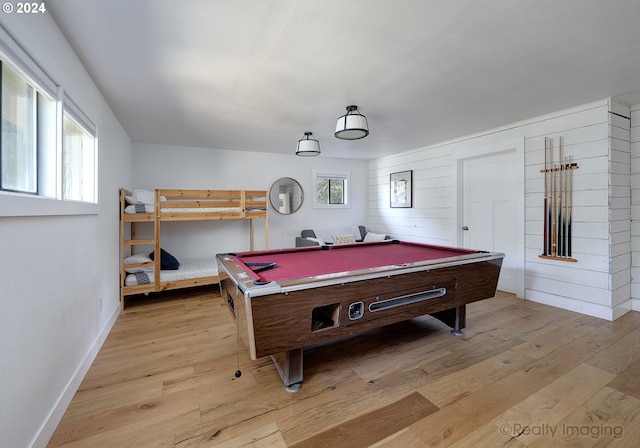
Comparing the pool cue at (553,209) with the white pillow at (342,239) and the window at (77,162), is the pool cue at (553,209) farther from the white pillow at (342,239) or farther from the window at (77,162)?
the window at (77,162)

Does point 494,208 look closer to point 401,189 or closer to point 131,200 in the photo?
point 401,189

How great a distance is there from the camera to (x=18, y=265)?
1.22 meters

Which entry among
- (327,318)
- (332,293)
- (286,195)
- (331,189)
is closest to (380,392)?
(327,318)

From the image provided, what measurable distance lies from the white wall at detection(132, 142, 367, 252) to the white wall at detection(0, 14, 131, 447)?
2.02 metres

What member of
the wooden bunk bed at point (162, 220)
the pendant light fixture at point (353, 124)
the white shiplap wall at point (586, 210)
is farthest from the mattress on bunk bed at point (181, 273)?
the white shiplap wall at point (586, 210)

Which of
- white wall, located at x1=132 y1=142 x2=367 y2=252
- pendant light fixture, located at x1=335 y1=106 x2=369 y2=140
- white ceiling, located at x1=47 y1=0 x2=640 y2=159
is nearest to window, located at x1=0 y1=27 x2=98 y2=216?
white ceiling, located at x1=47 y1=0 x2=640 y2=159

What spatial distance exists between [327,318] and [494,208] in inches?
130

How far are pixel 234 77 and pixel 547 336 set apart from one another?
357cm

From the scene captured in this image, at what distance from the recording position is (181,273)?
3.68 m

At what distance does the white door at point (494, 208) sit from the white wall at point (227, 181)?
7.78 ft

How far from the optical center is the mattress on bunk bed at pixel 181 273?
3.41m

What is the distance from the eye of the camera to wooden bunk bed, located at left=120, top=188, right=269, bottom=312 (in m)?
3.37

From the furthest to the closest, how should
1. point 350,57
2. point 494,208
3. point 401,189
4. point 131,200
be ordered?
point 401,189 < point 494,208 < point 131,200 < point 350,57

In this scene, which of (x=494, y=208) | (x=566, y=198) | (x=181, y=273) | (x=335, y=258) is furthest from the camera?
(x=494, y=208)
